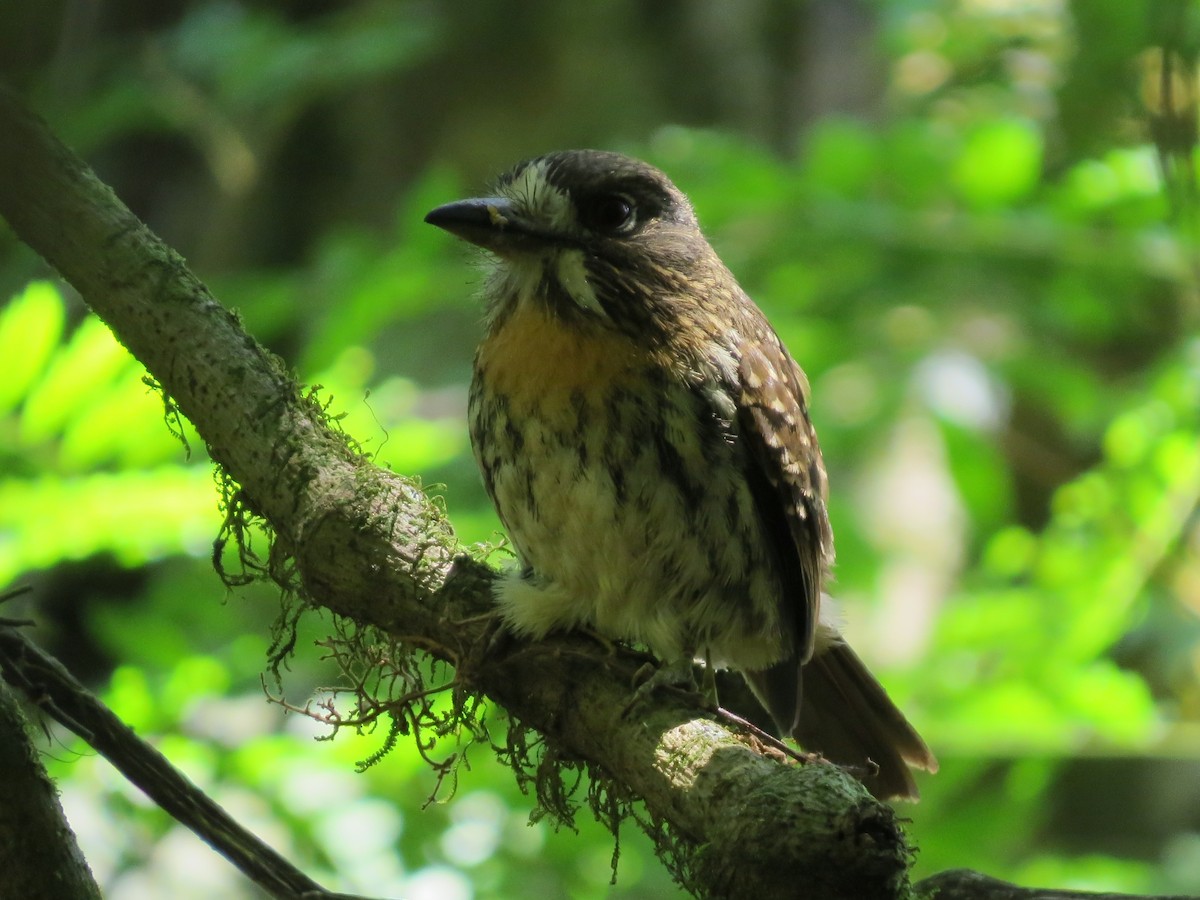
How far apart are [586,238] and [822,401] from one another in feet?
7.19

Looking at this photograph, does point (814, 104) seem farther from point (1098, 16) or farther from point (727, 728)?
point (727, 728)

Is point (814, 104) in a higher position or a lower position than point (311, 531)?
higher

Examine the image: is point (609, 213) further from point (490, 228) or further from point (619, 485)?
point (619, 485)

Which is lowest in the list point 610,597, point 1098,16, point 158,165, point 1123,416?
point 610,597

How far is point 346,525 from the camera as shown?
211cm

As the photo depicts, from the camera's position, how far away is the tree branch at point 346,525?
183cm

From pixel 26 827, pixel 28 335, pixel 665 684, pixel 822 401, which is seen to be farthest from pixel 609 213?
pixel 822 401

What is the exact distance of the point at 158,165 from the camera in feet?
23.6

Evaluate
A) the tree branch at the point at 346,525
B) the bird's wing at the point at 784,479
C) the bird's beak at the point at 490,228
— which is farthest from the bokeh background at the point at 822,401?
the bird's wing at the point at 784,479

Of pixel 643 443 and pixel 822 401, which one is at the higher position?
pixel 822 401

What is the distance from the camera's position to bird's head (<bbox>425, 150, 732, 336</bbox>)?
2719mm

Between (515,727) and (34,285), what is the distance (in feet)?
5.43

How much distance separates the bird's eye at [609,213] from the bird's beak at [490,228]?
125 mm

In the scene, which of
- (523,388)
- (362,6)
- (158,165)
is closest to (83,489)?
(523,388)
